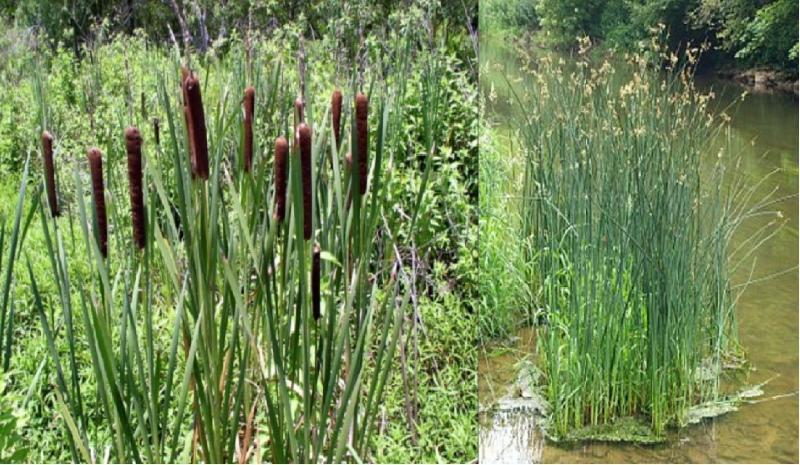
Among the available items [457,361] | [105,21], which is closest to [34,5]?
[105,21]

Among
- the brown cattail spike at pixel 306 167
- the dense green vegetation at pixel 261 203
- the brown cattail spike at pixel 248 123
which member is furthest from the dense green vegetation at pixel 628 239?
the brown cattail spike at pixel 306 167

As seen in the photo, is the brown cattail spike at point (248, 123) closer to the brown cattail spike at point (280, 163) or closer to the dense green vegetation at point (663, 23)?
the brown cattail spike at point (280, 163)

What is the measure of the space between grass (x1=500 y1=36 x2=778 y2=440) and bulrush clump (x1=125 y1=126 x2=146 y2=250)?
977 mm

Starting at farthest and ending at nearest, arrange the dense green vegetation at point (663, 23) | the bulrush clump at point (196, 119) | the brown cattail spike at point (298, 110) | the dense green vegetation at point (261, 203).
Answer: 1. the dense green vegetation at point (663, 23)
2. the dense green vegetation at point (261, 203)
3. the brown cattail spike at point (298, 110)
4. the bulrush clump at point (196, 119)

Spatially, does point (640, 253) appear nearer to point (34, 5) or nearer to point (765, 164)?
point (765, 164)

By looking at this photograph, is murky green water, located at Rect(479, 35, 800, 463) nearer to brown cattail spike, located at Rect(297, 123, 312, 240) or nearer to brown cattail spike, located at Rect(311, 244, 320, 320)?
brown cattail spike, located at Rect(311, 244, 320, 320)

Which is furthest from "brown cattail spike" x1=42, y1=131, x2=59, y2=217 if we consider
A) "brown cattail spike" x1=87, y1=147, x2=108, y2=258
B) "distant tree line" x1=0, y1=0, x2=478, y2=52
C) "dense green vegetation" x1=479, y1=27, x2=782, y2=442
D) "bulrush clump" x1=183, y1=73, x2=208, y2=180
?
"distant tree line" x1=0, y1=0, x2=478, y2=52

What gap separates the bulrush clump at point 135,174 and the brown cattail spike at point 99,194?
4 centimetres

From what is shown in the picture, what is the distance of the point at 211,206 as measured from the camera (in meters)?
0.96

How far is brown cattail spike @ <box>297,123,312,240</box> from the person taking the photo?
2.92 feet

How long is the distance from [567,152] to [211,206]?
3.12 feet

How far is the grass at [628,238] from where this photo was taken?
170cm

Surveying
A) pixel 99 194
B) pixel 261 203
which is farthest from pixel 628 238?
pixel 99 194

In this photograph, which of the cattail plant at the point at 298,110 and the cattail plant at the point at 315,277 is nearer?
the cattail plant at the point at 315,277
